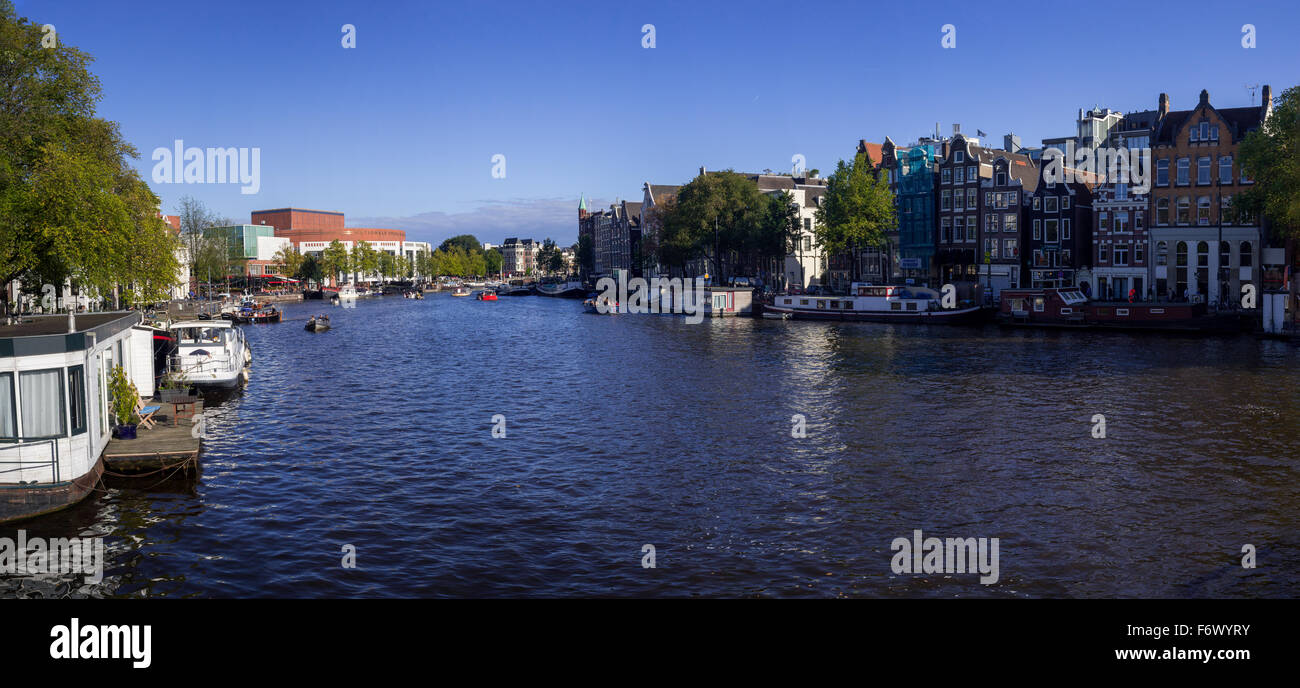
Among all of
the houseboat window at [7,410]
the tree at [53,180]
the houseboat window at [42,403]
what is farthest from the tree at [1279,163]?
the tree at [53,180]

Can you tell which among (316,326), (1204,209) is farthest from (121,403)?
(1204,209)

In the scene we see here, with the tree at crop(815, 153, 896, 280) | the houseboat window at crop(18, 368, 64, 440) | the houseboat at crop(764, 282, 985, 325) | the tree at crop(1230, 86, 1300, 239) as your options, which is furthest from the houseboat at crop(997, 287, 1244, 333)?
the houseboat window at crop(18, 368, 64, 440)

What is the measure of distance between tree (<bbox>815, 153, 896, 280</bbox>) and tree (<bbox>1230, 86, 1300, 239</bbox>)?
37123mm

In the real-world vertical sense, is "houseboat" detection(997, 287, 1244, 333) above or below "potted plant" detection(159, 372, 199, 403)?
above

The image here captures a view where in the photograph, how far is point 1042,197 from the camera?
92.6m

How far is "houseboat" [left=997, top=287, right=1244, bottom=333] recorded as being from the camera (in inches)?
2736

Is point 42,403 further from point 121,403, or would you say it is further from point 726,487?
point 726,487

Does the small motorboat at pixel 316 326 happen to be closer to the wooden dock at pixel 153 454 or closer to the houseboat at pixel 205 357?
the houseboat at pixel 205 357

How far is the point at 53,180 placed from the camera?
1702 inches

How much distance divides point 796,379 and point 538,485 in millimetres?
25841

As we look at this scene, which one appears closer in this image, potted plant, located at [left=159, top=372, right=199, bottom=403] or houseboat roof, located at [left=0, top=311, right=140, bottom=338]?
houseboat roof, located at [left=0, top=311, right=140, bottom=338]

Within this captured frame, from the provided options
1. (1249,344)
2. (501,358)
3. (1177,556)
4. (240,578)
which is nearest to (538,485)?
(240,578)

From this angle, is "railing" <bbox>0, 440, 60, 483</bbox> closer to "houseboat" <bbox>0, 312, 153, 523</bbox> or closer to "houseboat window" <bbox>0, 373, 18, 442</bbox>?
"houseboat" <bbox>0, 312, 153, 523</bbox>

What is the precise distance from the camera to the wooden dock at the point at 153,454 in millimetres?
25938
